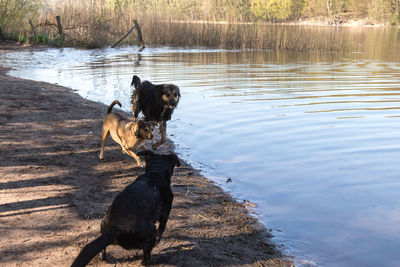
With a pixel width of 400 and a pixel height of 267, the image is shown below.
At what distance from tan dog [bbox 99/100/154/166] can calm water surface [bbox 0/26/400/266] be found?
139cm

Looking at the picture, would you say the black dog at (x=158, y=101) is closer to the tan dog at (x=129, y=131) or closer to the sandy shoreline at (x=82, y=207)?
the sandy shoreline at (x=82, y=207)

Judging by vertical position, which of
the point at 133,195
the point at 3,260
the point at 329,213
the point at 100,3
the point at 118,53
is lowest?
the point at 329,213

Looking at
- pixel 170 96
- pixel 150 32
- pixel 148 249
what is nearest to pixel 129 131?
pixel 170 96

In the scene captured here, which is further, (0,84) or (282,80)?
(282,80)

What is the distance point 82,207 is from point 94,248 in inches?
74.3

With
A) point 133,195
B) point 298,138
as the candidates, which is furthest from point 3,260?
point 298,138

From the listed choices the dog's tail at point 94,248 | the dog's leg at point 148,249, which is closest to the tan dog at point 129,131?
the dog's leg at point 148,249

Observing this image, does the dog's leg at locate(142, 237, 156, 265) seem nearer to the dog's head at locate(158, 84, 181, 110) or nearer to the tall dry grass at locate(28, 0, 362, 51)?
the dog's head at locate(158, 84, 181, 110)

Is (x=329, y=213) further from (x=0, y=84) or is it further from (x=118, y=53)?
(x=118, y=53)

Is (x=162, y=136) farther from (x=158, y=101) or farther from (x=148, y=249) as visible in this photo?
(x=148, y=249)

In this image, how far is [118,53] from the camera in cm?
2611

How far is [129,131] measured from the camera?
261 inches

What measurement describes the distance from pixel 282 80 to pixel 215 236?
13711 mm

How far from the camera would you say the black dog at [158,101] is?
26.4ft
